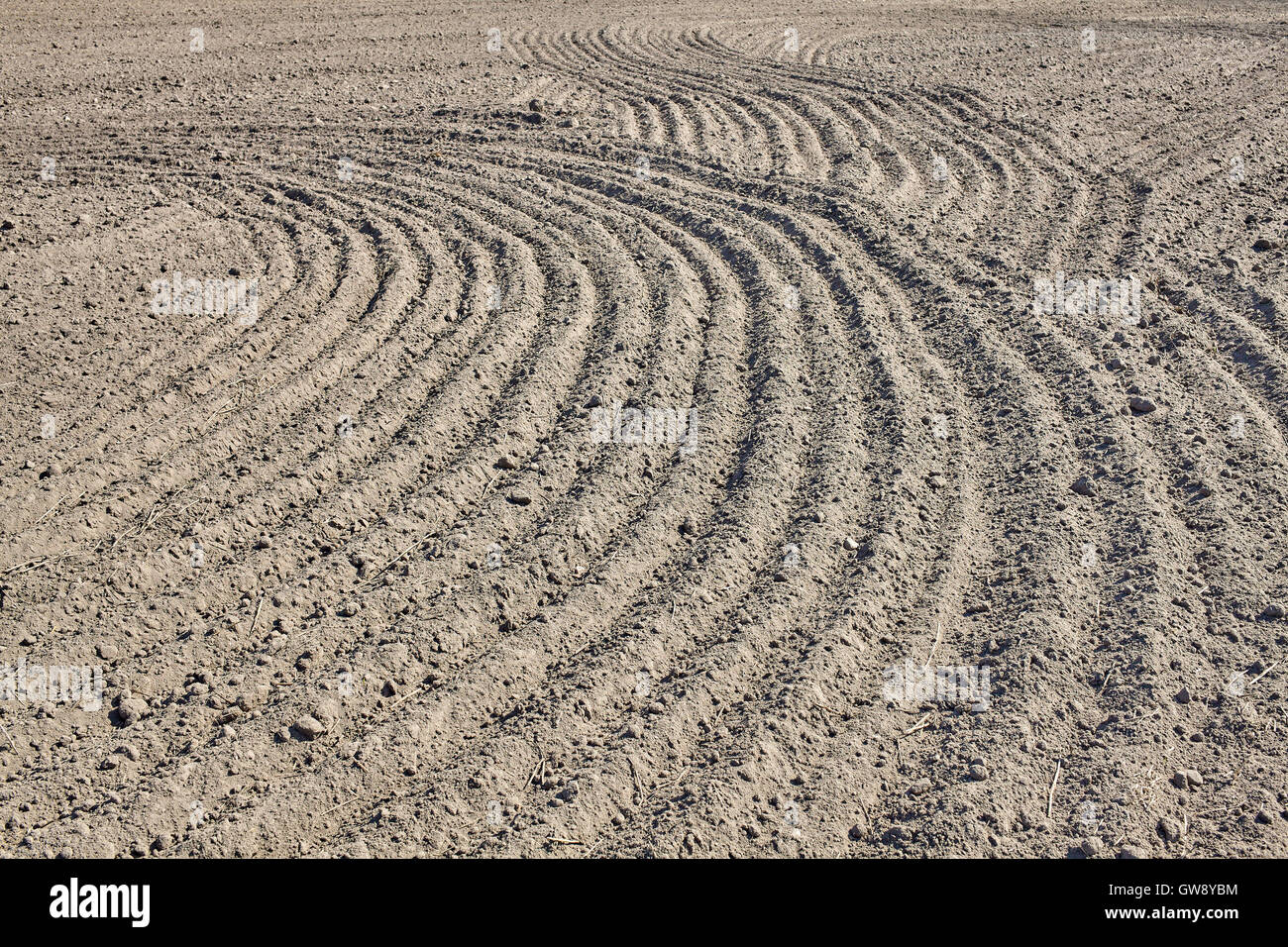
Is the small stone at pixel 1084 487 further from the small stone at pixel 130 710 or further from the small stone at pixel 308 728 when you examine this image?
the small stone at pixel 130 710

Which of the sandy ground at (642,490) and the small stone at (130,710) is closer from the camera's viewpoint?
the sandy ground at (642,490)

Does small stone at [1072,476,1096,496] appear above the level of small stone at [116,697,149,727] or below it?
above

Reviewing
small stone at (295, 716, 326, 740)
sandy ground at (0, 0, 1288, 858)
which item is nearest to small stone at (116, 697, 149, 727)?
sandy ground at (0, 0, 1288, 858)

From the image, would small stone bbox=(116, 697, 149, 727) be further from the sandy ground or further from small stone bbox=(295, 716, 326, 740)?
small stone bbox=(295, 716, 326, 740)

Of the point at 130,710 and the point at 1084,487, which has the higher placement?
the point at 1084,487

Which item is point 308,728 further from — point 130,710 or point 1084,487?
point 1084,487

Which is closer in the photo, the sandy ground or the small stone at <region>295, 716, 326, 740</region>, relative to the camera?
the sandy ground

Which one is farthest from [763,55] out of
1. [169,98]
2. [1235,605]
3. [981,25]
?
[1235,605]

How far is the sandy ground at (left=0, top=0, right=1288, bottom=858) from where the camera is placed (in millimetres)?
3643

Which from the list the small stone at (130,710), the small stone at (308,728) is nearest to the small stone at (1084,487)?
the small stone at (308,728)

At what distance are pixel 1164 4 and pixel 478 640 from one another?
15699mm

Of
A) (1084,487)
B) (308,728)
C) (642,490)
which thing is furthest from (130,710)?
(1084,487)

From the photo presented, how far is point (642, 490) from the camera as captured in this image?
5074 millimetres

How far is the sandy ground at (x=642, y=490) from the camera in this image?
364 centimetres
